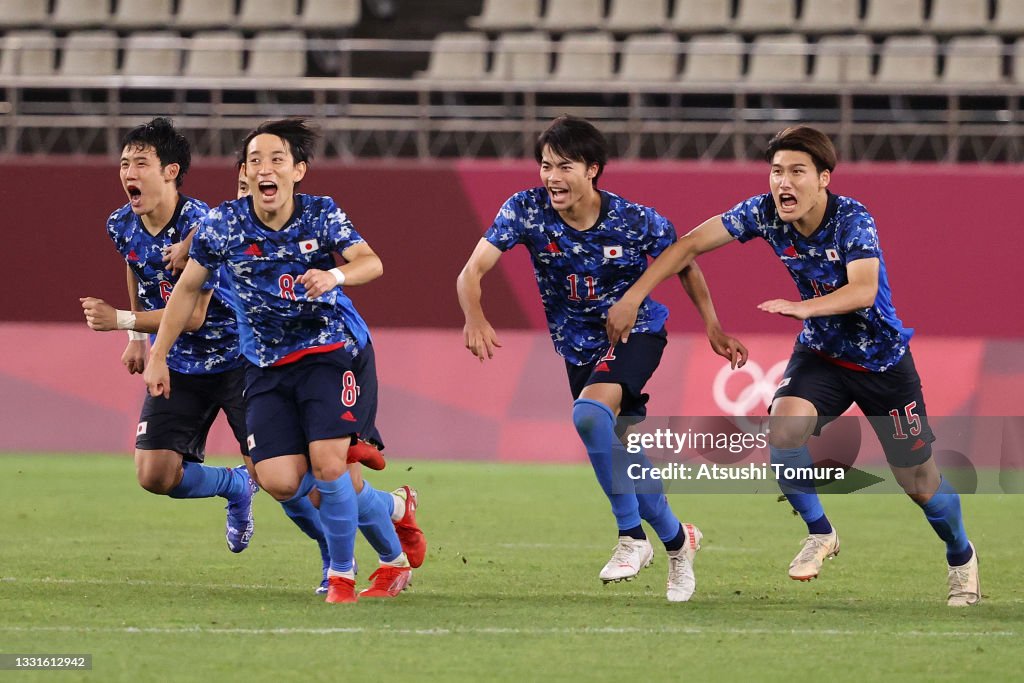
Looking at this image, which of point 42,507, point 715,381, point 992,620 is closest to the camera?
point 992,620

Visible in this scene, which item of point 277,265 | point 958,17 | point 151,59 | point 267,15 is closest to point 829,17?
point 958,17

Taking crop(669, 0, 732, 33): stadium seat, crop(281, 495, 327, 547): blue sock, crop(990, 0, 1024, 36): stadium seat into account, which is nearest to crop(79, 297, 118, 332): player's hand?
crop(281, 495, 327, 547): blue sock

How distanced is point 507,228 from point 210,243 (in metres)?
1.41

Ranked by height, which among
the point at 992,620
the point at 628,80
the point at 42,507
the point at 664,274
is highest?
the point at 628,80

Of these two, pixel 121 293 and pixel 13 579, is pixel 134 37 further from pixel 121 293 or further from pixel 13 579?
pixel 13 579

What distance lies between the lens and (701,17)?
18.8m

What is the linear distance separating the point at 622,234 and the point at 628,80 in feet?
33.8

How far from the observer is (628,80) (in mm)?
17719

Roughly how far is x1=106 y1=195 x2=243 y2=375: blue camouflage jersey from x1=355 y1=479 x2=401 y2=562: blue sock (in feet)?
3.83

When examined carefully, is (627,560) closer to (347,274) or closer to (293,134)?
(347,274)

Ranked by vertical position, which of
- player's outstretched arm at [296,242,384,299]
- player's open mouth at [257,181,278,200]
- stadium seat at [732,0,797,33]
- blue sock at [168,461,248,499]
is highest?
stadium seat at [732,0,797,33]

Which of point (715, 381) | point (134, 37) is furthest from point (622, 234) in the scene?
point (134, 37)

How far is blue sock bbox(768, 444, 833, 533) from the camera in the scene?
7.52 metres

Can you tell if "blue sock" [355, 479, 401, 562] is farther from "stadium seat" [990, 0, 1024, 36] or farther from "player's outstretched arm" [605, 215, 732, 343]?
"stadium seat" [990, 0, 1024, 36]
